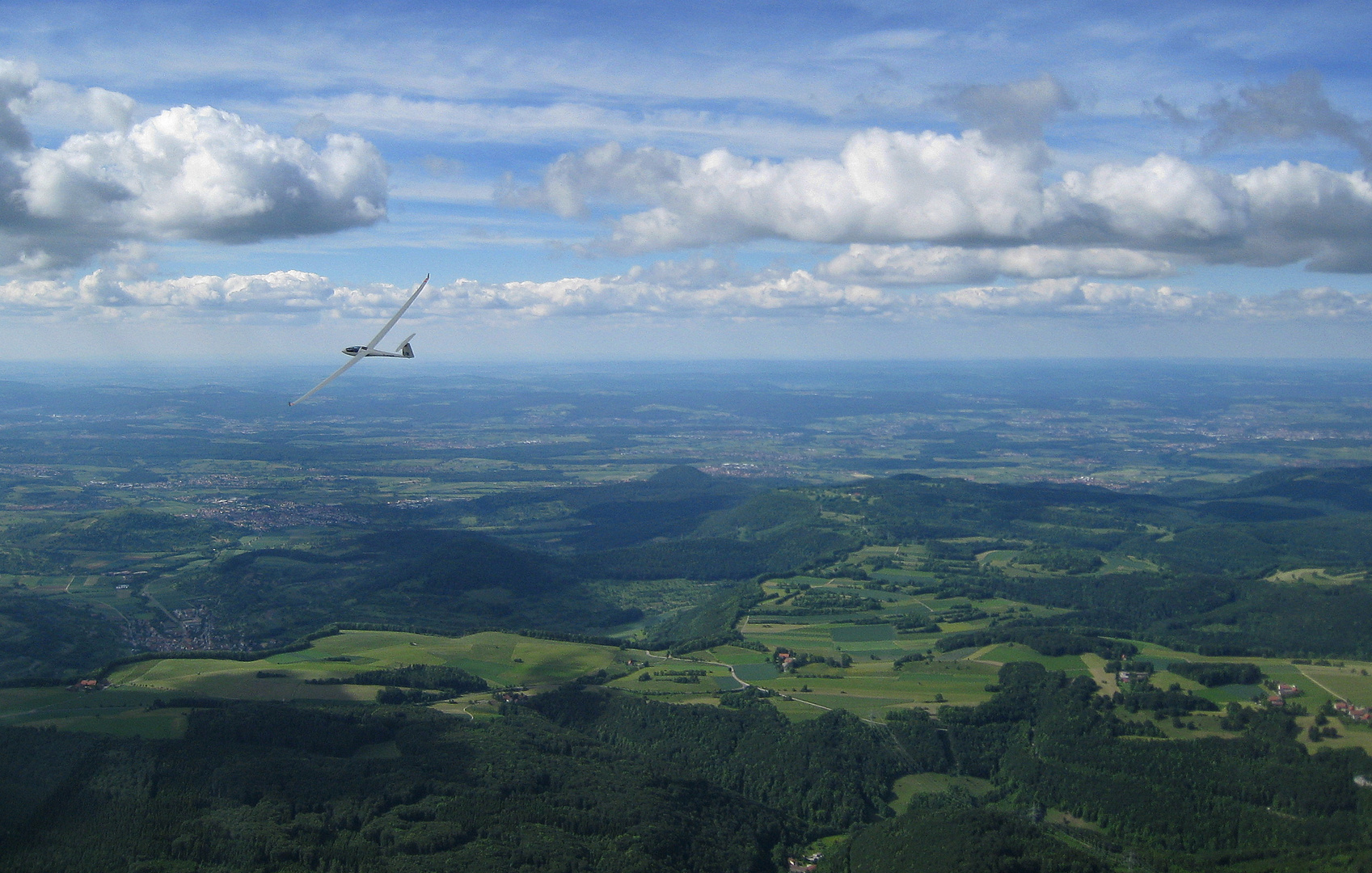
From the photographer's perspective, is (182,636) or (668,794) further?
(182,636)

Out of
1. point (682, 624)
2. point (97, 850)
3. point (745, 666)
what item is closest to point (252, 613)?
point (682, 624)

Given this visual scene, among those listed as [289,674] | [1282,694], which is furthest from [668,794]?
[1282,694]

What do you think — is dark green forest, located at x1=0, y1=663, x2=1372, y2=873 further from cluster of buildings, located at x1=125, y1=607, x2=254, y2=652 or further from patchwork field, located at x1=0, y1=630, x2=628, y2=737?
cluster of buildings, located at x1=125, y1=607, x2=254, y2=652

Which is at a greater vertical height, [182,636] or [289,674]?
[289,674]

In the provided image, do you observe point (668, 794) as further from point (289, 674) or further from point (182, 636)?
point (182, 636)

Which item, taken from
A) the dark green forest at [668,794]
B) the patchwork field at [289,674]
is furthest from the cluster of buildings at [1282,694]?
the patchwork field at [289,674]

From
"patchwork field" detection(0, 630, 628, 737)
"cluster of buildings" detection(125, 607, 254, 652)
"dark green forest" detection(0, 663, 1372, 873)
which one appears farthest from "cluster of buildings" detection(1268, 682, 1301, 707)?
"cluster of buildings" detection(125, 607, 254, 652)

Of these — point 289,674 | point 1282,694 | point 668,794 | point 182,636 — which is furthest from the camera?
point 182,636

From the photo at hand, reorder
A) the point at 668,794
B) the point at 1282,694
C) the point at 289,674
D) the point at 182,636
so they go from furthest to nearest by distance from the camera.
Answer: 1. the point at 182,636
2. the point at 289,674
3. the point at 1282,694
4. the point at 668,794

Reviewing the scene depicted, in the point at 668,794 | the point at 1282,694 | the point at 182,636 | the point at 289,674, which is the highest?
the point at 1282,694

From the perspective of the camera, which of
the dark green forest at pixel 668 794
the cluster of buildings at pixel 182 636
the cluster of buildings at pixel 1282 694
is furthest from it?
the cluster of buildings at pixel 182 636

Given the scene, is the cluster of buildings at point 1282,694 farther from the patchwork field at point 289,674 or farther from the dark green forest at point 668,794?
the patchwork field at point 289,674
